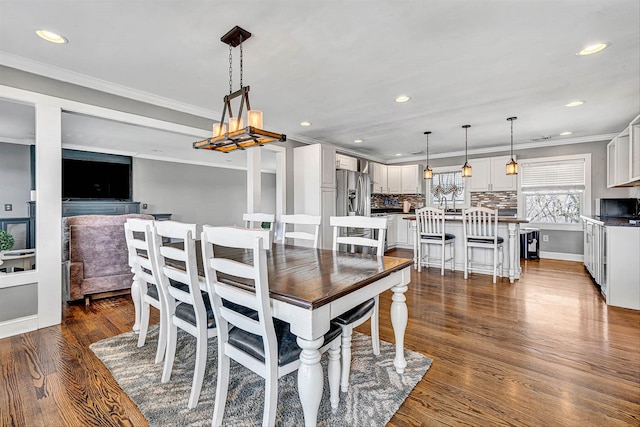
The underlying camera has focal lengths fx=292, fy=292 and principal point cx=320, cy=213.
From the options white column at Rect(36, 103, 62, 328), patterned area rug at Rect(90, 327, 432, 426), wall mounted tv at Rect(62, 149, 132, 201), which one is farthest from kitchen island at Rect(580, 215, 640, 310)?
wall mounted tv at Rect(62, 149, 132, 201)

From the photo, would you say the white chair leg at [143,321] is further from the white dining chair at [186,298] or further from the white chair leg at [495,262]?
the white chair leg at [495,262]

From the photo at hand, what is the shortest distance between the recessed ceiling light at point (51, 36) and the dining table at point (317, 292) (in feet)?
6.50

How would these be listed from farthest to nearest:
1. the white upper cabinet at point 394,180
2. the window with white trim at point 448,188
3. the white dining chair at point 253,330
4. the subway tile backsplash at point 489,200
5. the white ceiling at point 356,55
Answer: the white upper cabinet at point 394,180 < the window with white trim at point 448,188 < the subway tile backsplash at point 489,200 < the white ceiling at point 356,55 < the white dining chair at point 253,330

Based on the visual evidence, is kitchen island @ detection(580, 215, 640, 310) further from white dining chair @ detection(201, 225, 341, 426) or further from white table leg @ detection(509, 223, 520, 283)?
white dining chair @ detection(201, 225, 341, 426)


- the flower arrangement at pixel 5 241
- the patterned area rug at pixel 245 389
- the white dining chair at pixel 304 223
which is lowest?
the patterned area rug at pixel 245 389

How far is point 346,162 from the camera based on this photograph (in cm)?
635

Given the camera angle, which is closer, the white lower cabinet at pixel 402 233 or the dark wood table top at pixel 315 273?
the dark wood table top at pixel 315 273

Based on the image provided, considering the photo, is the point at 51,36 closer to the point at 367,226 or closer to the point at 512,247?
the point at 367,226

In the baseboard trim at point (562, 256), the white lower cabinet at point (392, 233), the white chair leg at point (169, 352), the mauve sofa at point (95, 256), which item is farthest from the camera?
the white lower cabinet at point (392, 233)

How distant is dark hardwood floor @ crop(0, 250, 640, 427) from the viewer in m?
1.53

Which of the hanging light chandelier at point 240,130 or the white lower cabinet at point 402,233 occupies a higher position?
the hanging light chandelier at point 240,130

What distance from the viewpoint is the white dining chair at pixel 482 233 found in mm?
4054

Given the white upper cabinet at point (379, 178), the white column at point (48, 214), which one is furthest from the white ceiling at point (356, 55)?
the white upper cabinet at point (379, 178)

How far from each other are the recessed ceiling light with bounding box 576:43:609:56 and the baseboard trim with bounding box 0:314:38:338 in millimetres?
5226
